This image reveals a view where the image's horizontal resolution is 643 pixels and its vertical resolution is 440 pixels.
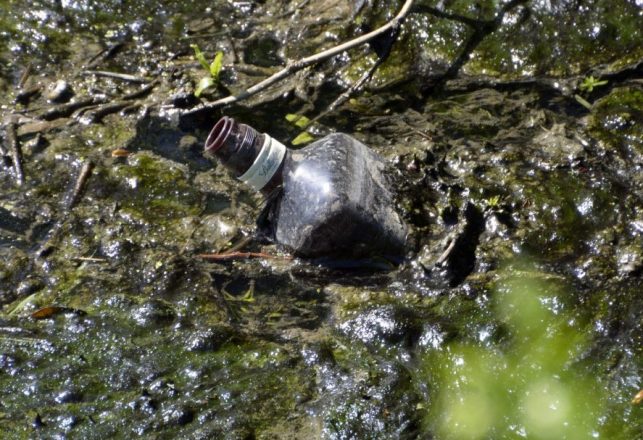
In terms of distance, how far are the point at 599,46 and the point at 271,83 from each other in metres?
1.69

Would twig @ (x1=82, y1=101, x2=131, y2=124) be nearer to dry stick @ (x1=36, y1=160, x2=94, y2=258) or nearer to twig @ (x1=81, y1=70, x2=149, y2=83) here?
twig @ (x1=81, y1=70, x2=149, y2=83)

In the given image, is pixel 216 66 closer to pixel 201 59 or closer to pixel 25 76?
pixel 201 59

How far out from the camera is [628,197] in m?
3.32

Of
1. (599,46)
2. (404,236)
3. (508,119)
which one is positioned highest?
(599,46)

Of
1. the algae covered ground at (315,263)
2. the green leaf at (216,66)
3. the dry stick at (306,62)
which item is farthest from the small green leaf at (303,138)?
the green leaf at (216,66)

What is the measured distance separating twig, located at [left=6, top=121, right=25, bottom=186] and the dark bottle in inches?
51.3

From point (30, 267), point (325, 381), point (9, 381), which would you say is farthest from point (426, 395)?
point (30, 267)

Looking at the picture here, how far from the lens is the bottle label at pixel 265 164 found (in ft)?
10.5

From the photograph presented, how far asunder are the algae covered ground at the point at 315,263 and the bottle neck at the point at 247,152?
39cm

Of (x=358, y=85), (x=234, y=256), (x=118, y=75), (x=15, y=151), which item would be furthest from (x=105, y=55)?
(x=234, y=256)

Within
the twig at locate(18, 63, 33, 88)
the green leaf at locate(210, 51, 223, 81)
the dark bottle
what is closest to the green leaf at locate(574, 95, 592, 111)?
the dark bottle

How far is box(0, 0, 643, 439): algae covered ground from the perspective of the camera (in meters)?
2.75

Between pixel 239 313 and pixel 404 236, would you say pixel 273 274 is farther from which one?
pixel 404 236

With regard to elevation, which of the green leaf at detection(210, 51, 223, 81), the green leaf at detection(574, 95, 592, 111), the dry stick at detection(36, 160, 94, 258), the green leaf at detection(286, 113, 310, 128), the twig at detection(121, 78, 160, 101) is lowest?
the dry stick at detection(36, 160, 94, 258)
